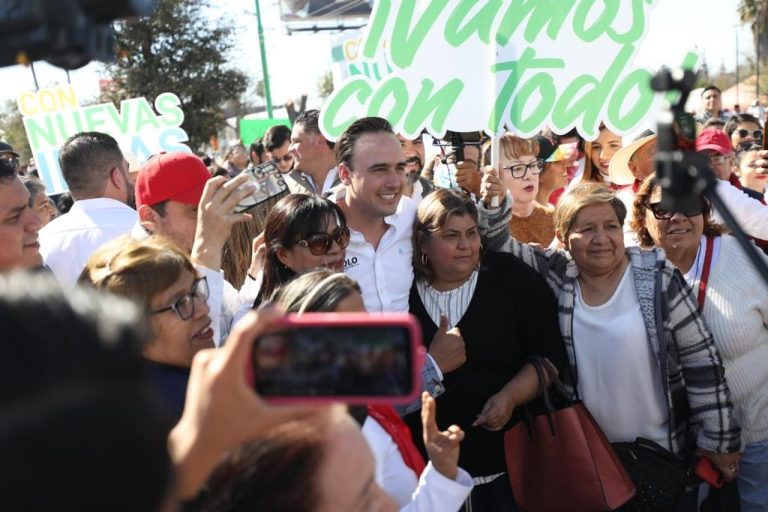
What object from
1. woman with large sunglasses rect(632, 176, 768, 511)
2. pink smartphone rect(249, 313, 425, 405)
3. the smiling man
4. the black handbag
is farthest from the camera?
woman with large sunglasses rect(632, 176, 768, 511)

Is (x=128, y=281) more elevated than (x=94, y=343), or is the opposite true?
(x=94, y=343)

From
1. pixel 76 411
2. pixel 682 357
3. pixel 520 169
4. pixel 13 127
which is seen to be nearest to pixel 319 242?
pixel 682 357

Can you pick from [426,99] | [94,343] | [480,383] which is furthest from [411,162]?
[94,343]

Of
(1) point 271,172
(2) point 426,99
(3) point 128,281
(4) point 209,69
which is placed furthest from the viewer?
(4) point 209,69

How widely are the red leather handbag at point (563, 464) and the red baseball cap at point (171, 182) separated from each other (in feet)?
5.25

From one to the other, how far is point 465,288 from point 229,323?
0.92 metres

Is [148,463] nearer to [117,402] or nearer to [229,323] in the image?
[117,402]

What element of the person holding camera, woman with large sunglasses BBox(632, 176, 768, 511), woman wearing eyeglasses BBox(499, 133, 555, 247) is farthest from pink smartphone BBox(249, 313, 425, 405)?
woman wearing eyeglasses BBox(499, 133, 555, 247)

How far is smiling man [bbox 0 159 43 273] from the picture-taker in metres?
2.91

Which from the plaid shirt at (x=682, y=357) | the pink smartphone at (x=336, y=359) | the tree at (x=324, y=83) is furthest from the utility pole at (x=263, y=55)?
the tree at (x=324, y=83)

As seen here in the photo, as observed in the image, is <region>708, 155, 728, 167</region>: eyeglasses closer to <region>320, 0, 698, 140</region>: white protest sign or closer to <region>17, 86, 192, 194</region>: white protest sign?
<region>320, 0, 698, 140</region>: white protest sign

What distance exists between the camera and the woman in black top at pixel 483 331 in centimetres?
321

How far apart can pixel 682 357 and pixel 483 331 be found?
75cm

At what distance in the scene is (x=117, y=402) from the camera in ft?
2.52
